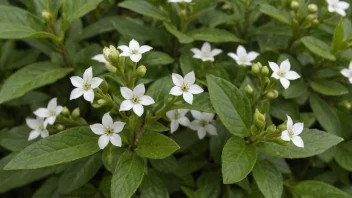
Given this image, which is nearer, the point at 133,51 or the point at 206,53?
the point at 133,51

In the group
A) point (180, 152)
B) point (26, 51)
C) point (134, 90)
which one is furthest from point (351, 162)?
point (26, 51)

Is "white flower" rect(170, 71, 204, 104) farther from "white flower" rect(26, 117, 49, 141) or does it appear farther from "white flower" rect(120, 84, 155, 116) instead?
"white flower" rect(26, 117, 49, 141)

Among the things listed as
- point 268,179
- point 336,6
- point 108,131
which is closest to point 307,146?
point 268,179

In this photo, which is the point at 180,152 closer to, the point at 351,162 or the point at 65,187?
the point at 65,187

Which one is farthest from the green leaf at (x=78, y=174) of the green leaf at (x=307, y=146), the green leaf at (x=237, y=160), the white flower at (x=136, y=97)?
the green leaf at (x=307, y=146)

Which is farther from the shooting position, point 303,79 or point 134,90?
point 303,79

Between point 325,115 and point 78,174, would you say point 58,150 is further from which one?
point 325,115

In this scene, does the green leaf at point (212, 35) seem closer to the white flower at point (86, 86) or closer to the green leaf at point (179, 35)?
the green leaf at point (179, 35)
